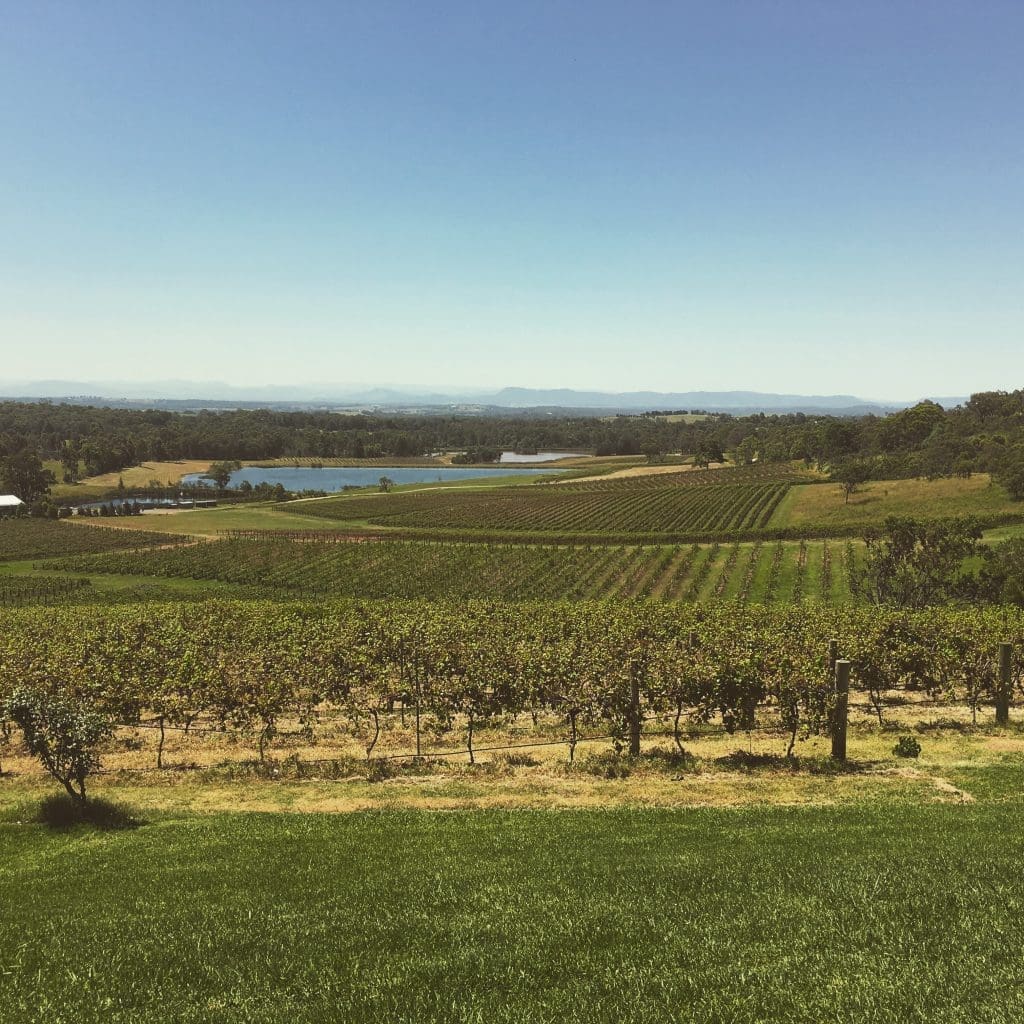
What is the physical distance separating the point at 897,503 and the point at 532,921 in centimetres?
10293

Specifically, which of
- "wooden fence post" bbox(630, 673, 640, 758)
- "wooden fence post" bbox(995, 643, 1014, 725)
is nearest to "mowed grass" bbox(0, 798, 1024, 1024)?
"wooden fence post" bbox(630, 673, 640, 758)

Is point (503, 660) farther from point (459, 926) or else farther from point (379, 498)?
point (379, 498)

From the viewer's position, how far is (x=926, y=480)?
356 feet

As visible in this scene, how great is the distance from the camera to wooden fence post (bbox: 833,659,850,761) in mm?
17656

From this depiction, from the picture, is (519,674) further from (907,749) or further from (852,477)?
(852,477)

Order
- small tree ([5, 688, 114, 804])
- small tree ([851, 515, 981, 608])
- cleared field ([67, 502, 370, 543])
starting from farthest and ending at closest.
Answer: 1. cleared field ([67, 502, 370, 543])
2. small tree ([851, 515, 981, 608])
3. small tree ([5, 688, 114, 804])

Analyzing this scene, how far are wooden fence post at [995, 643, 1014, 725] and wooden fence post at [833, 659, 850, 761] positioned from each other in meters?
7.05

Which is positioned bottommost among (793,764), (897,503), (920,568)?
(920,568)

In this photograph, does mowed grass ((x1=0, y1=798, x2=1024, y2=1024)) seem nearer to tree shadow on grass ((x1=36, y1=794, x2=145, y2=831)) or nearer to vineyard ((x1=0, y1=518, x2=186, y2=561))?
tree shadow on grass ((x1=36, y1=794, x2=145, y2=831))

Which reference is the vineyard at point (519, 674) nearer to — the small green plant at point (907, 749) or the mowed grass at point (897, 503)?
the small green plant at point (907, 749)

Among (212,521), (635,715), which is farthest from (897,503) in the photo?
(212,521)

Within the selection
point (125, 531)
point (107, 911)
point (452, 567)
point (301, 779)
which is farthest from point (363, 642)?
point (125, 531)

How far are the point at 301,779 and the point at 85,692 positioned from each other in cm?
839

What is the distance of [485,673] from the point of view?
21203mm
